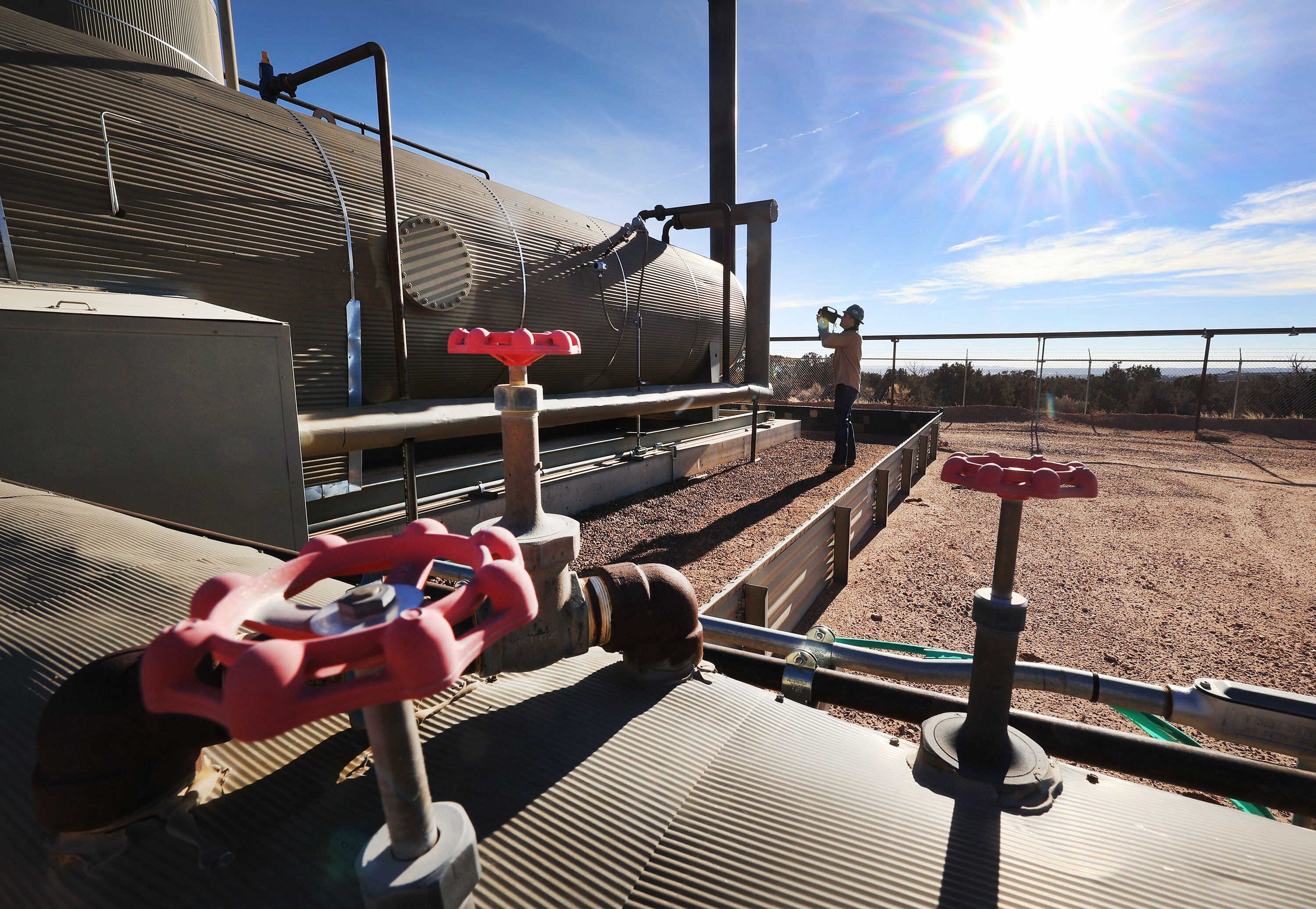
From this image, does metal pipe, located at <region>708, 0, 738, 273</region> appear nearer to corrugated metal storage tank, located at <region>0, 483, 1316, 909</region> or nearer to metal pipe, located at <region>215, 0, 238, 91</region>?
metal pipe, located at <region>215, 0, 238, 91</region>

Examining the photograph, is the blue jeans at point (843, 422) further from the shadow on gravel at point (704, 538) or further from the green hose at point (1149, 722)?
the green hose at point (1149, 722)

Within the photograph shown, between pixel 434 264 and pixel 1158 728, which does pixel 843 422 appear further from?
pixel 1158 728

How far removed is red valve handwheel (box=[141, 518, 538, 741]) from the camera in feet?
1.89

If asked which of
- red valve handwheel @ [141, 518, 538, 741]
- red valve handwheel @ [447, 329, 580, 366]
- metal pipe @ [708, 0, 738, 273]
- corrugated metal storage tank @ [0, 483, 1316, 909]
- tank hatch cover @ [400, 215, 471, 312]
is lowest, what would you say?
corrugated metal storage tank @ [0, 483, 1316, 909]

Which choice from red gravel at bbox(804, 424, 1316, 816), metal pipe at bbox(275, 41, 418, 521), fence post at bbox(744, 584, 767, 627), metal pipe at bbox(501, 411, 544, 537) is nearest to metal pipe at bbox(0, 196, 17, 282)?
metal pipe at bbox(275, 41, 418, 521)

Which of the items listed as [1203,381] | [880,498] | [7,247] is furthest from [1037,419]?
[7,247]

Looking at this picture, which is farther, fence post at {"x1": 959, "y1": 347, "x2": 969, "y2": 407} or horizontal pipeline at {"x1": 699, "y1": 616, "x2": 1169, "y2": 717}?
fence post at {"x1": 959, "y1": 347, "x2": 969, "y2": 407}

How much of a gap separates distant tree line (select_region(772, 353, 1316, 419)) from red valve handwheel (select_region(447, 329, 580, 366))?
14709 mm

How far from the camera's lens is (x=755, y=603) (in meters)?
3.50

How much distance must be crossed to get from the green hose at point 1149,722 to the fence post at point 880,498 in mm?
4293

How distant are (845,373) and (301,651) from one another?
32.3ft

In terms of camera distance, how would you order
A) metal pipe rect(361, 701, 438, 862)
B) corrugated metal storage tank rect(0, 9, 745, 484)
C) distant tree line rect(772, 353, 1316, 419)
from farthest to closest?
distant tree line rect(772, 353, 1316, 419) < corrugated metal storage tank rect(0, 9, 745, 484) < metal pipe rect(361, 701, 438, 862)

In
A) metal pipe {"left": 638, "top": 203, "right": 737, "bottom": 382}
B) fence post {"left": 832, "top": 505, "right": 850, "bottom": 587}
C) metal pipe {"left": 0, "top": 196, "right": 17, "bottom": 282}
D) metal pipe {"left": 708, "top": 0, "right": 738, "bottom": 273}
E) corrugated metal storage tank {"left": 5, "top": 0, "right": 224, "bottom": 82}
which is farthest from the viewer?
metal pipe {"left": 708, "top": 0, "right": 738, "bottom": 273}

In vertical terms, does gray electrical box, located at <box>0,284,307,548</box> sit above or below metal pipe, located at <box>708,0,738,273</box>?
below
